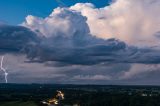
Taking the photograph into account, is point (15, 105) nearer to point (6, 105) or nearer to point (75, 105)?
point (6, 105)

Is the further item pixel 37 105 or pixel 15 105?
pixel 15 105

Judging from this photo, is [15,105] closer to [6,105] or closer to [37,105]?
[6,105]

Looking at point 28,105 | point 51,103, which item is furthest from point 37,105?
point 51,103

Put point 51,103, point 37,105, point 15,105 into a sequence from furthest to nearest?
point 15,105
point 37,105
point 51,103

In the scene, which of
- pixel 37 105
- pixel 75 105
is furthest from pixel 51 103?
pixel 75 105

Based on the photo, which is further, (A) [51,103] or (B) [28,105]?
(B) [28,105]

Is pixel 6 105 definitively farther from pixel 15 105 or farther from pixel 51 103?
pixel 51 103

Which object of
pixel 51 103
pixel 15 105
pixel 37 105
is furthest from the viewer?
pixel 15 105
